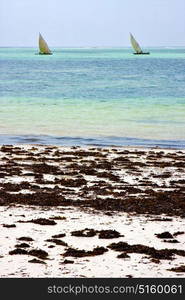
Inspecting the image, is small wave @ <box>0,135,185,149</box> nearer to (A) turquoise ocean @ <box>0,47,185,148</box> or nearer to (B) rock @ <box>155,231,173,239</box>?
(A) turquoise ocean @ <box>0,47,185,148</box>

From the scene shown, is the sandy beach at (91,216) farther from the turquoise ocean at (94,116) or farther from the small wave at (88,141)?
the turquoise ocean at (94,116)

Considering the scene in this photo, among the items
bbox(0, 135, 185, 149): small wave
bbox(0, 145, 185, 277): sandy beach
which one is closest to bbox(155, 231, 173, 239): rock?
bbox(0, 145, 185, 277): sandy beach

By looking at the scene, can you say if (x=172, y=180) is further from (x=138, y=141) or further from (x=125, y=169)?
(x=138, y=141)

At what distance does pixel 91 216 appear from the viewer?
13.3 m

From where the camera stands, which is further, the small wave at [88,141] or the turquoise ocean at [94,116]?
the turquoise ocean at [94,116]

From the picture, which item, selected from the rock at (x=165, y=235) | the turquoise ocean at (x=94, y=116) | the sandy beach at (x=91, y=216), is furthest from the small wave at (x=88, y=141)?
the rock at (x=165, y=235)

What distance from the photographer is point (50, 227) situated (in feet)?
40.1

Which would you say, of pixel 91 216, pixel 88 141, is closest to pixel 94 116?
pixel 88 141

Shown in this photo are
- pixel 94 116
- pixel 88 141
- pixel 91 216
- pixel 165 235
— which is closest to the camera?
pixel 165 235

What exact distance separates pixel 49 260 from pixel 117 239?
1737 millimetres

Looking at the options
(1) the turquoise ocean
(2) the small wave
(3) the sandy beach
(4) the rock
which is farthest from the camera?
(1) the turquoise ocean

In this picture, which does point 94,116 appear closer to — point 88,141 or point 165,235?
point 88,141

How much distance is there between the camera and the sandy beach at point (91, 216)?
10062 mm

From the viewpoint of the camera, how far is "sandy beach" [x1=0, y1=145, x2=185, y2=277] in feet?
33.0
